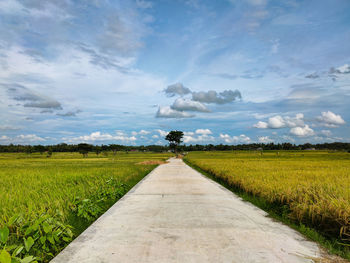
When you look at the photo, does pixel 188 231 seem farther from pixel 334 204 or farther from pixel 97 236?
pixel 334 204

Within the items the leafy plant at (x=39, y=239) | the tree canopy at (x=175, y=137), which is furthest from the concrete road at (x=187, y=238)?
the tree canopy at (x=175, y=137)

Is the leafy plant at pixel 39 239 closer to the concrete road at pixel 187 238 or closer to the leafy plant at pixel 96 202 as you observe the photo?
the concrete road at pixel 187 238

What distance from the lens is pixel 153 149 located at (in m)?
151

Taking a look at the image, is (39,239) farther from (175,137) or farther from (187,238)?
(175,137)

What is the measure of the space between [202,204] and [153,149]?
146 meters

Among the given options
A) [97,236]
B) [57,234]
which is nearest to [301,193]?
[97,236]

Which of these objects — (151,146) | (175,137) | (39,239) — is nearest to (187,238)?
(39,239)

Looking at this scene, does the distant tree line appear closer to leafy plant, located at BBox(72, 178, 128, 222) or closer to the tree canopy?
the tree canopy

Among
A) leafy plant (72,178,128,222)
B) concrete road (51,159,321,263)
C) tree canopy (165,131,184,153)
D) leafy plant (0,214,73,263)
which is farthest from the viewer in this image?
tree canopy (165,131,184,153)

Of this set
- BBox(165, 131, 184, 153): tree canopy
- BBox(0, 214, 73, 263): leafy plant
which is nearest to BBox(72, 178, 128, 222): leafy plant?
BBox(0, 214, 73, 263): leafy plant

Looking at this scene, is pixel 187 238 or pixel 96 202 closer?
pixel 187 238

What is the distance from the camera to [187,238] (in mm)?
3518

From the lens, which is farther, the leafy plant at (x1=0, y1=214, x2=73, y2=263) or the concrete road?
the leafy plant at (x1=0, y1=214, x2=73, y2=263)

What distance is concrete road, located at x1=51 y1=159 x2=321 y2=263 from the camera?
2938 millimetres
